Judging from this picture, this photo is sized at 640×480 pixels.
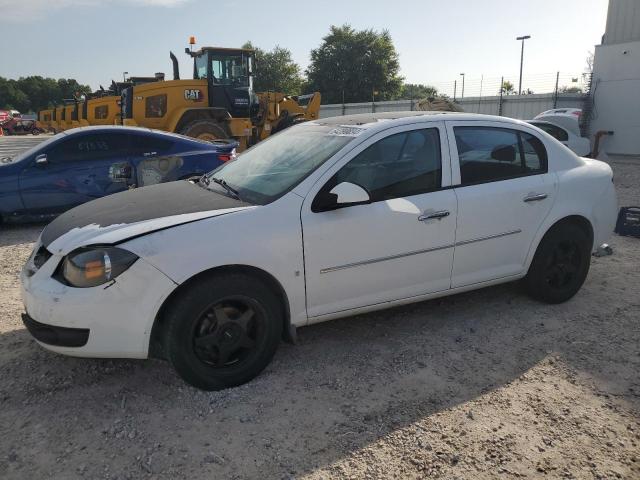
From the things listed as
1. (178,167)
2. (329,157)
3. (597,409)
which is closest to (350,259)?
(329,157)

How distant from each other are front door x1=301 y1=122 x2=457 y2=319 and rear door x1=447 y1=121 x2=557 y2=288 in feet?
0.39

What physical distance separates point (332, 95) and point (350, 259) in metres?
52.6

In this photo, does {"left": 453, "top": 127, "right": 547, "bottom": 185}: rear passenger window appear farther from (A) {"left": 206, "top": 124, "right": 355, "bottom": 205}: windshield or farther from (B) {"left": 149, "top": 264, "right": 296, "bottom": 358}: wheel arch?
(B) {"left": 149, "top": 264, "right": 296, "bottom": 358}: wheel arch

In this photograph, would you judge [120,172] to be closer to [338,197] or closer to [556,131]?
[338,197]

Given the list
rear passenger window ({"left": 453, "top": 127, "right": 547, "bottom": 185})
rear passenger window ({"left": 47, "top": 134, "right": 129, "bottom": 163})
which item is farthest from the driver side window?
rear passenger window ({"left": 47, "top": 134, "right": 129, "bottom": 163})

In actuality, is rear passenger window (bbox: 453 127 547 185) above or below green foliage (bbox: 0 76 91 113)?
below

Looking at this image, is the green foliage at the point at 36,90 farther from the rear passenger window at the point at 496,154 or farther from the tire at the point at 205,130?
the rear passenger window at the point at 496,154

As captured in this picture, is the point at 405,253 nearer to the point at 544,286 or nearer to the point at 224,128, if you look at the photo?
the point at 544,286

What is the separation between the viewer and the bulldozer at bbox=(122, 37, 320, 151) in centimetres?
1306

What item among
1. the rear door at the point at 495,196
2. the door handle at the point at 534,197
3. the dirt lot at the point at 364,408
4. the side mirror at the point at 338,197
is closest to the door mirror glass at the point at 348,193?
the side mirror at the point at 338,197

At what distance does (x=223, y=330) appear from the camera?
293 centimetres

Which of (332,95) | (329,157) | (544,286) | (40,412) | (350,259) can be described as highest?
(332,95)

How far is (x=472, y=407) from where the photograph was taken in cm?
286

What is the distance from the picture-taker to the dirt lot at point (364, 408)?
2.42m
